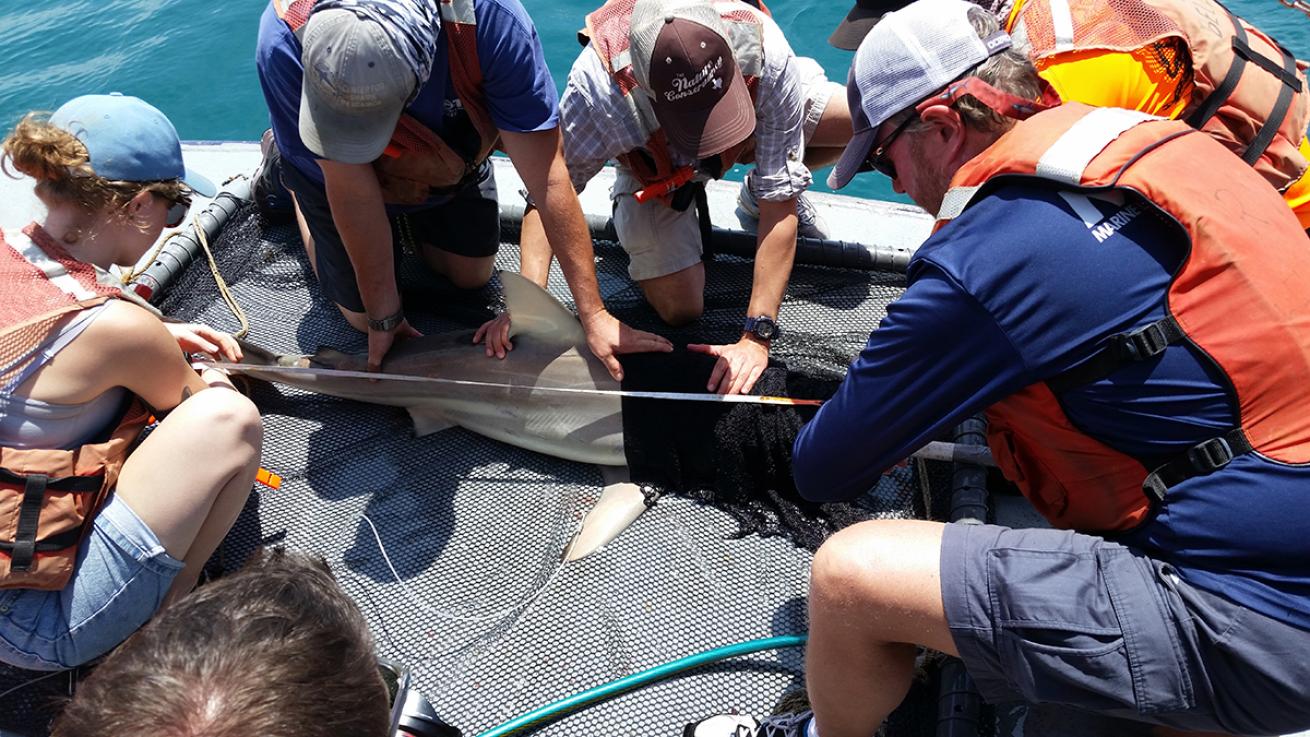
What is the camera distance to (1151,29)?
277 cm

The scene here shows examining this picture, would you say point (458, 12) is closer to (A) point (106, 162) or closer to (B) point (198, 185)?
(B) point (198, 185)

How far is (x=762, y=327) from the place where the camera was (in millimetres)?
3352

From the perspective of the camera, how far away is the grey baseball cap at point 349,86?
8.32ft

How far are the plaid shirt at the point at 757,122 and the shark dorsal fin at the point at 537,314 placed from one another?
18.9 inches

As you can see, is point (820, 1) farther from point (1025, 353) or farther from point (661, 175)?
point (1025, 353)

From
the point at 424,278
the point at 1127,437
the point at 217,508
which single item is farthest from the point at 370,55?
the point at 1127,437

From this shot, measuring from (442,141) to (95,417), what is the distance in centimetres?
148

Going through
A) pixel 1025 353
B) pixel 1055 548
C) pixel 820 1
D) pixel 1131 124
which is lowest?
pixel 820 1

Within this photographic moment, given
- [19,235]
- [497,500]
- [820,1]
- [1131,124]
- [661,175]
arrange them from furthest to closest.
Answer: [820,1], [661,175], [497,500], [19,235], [1131,124]

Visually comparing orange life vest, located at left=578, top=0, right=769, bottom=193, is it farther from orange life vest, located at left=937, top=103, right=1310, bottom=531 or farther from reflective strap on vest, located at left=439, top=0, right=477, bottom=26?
orange life vest, located at left=937, top=103, right=1310, bottom=531

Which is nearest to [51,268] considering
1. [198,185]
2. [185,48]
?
[198,185]

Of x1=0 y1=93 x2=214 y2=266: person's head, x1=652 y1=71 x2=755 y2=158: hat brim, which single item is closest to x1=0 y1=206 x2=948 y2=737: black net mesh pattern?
x1=652 y1=71 x2=755 y2=158: hat brim

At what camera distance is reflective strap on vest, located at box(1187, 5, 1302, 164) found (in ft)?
9.06

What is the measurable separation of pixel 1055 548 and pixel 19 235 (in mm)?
2405
